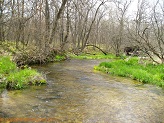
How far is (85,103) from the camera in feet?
25.4

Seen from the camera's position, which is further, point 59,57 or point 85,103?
point 59,57

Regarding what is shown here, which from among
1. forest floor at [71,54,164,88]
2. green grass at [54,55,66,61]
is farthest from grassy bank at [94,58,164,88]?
green grass at [54,55,66,61]

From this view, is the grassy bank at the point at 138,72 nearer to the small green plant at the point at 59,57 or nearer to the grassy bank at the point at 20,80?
the grassy bank at the point at 20,80

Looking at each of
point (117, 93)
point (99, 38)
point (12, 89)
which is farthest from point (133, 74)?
point (99, 38)

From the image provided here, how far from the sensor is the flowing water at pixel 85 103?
631 cm

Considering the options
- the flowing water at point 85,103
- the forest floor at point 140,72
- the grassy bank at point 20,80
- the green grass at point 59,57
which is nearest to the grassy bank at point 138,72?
the forest floor at point 140,72

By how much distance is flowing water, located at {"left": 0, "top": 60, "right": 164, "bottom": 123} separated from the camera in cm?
631

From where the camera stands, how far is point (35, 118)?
5988 millimetres

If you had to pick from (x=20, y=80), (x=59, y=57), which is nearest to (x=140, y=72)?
(x=20, y=80)

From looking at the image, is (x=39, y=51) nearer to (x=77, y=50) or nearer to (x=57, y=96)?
(x=57, y=96)

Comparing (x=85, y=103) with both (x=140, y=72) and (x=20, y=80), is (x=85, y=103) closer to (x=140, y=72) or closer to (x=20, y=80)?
(x=20, y=80)

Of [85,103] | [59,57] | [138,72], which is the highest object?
[59,57]

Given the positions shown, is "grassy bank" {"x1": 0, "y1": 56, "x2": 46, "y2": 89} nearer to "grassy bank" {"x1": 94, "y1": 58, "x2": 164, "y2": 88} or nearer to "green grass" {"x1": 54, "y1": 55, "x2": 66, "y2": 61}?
"grassy bank" {"x1": 94, "y1": 58, "x2": 164, "y2": 88}

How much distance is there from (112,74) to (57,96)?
663 centimetres
